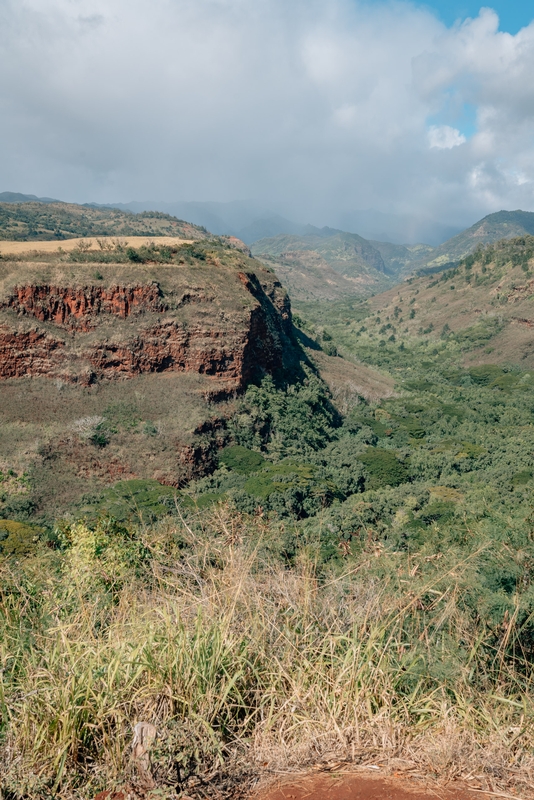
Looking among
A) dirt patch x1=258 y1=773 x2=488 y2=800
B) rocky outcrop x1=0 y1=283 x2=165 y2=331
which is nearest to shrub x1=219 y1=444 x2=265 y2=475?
rocky outcrop x1=0 y1=283 x2=165 y2=331

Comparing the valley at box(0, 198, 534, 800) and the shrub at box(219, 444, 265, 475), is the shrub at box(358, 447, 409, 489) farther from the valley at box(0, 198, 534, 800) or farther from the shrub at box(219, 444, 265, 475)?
the shrub at box(219, 444, 265, 475)

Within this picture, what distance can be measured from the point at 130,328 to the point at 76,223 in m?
60.0

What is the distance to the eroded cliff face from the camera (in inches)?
918

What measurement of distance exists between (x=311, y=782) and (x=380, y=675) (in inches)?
35.0

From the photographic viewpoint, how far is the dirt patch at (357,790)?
2711mm

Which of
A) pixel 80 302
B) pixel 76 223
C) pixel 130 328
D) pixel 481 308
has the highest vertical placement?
pixel 76 223

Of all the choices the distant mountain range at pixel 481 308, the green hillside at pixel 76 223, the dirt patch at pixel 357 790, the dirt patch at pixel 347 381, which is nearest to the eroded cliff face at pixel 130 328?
the dirt patch at pixel 347 381

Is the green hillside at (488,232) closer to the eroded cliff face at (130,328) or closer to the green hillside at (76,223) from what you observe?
the green hillside at (76,223)

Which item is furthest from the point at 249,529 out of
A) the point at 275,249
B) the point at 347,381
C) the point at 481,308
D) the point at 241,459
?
the point at 275,249

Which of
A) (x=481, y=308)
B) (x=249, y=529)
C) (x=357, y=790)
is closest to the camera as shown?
(x=357, y=790)

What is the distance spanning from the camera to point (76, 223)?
75312mm

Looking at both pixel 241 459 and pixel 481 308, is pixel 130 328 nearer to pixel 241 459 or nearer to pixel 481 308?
pixel 241 459

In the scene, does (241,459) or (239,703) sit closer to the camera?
(239,703)

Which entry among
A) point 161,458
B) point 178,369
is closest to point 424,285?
point 178,369
